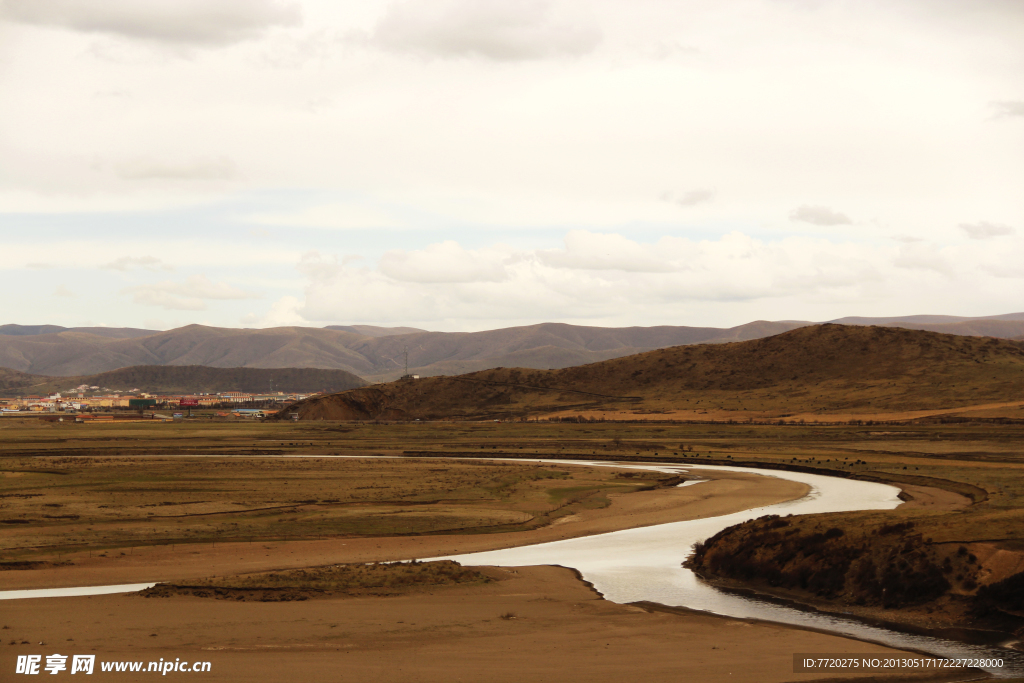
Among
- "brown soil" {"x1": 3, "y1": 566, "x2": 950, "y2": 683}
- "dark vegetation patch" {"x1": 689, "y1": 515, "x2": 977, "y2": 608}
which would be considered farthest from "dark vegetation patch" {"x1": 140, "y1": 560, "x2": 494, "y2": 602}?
"dark vegetation patch" {"x1": 689, "y1": 515, "x2": 977, "y2": 608}

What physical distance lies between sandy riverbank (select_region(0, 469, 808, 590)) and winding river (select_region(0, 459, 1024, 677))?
1141 mm

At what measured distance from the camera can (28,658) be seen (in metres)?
20.0

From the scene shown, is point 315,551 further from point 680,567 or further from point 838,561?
point 838,561

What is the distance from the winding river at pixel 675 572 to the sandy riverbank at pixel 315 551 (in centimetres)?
114

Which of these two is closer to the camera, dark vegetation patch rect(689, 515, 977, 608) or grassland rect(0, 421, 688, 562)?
dark vegetation patch rect(689, 515, 977, 608)

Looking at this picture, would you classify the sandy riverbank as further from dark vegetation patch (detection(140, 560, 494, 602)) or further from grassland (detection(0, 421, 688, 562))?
dark vegetation patch (detection(140, 560, 494, 602))

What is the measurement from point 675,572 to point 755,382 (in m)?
136

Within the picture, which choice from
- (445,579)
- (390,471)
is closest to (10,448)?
(390,471)

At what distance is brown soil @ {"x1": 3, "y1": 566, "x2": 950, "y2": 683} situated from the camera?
19.7m

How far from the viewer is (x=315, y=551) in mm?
34906

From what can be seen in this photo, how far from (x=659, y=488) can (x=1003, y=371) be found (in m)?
113

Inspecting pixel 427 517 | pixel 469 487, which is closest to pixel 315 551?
pixel 427 517

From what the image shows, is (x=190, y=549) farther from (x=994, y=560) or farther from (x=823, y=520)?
(x=994, y=560)

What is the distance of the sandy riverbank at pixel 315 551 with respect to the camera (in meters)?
30.2
